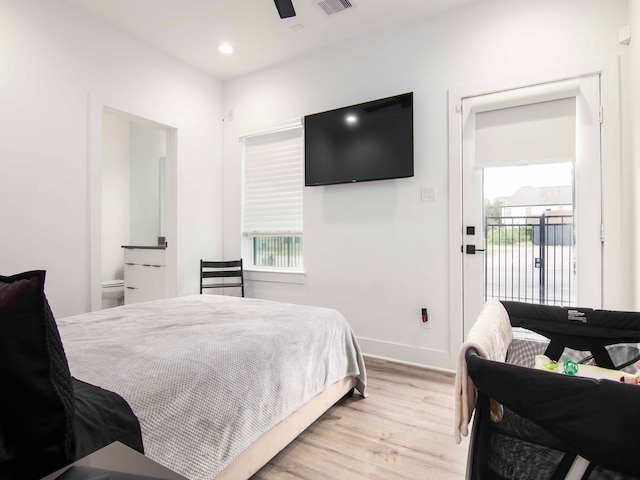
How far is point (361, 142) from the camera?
10.3ft

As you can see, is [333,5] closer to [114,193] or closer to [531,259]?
[531,259]

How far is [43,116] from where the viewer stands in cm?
262

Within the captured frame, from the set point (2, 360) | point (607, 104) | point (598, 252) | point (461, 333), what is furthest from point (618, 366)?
point (2, 360)

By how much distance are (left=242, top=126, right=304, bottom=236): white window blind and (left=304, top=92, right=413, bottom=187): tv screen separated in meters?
0.28

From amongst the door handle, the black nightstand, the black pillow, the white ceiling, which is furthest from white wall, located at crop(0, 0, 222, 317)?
the door handle

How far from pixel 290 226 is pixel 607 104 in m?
2.72

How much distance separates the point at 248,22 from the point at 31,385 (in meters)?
3.16

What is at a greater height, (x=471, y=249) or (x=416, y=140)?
(x=416, y=140)

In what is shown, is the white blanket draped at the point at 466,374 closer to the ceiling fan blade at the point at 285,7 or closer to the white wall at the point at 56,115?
the ceiling fan blade at the point at 285,7

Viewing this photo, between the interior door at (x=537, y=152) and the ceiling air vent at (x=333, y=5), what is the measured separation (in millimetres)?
1211

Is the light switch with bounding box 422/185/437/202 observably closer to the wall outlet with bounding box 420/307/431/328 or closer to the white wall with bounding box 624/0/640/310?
the wall outlet with bounding box 420/307/431/328

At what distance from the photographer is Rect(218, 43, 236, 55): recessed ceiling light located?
3.36 metres

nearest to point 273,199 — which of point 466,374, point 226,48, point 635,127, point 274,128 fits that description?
point 274,128

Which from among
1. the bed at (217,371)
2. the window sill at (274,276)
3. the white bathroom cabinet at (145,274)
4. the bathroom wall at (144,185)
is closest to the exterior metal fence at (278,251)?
the window sill at (274,276)
